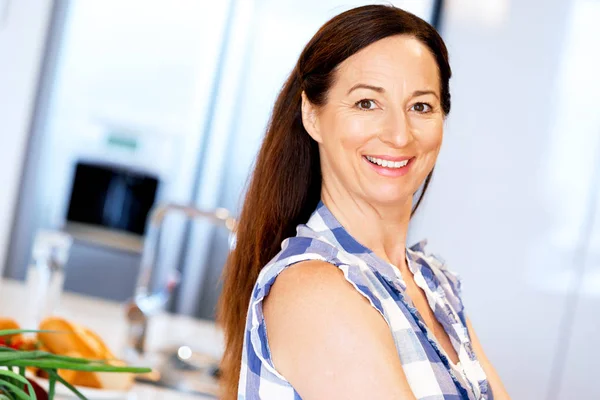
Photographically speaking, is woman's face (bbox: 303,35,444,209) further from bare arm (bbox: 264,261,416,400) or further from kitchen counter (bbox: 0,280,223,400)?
kitchen counter (bbox: 0,280,223,400)

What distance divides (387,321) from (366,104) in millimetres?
261

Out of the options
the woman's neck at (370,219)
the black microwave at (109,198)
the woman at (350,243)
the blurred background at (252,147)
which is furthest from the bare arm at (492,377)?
the black microwave at (109,198)

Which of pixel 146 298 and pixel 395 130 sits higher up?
pixel 395 130

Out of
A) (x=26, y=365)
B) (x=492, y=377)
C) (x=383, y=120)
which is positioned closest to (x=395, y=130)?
(x=383, y=120)

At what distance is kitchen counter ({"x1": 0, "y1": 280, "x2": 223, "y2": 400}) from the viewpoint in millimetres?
1961

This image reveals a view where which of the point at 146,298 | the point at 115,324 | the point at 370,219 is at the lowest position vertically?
the point at 115,324

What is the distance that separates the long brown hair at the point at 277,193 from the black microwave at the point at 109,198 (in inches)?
93.4

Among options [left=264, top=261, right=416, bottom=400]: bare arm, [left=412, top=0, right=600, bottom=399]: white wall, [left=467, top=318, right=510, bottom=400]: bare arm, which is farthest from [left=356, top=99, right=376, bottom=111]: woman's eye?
[left=412, top=0, right=600, bottom=399]: white wall

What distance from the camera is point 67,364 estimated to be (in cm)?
69

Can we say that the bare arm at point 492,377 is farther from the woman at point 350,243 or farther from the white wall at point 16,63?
the white wall at point 16,63

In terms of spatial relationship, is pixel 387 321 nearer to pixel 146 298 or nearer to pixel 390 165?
pixel 390 165

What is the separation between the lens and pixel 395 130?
3.33 feet

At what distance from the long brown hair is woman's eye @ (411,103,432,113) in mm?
67

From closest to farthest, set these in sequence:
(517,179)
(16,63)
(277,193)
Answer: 1. (277,193)
2. (16,63)
3. (517,179)
